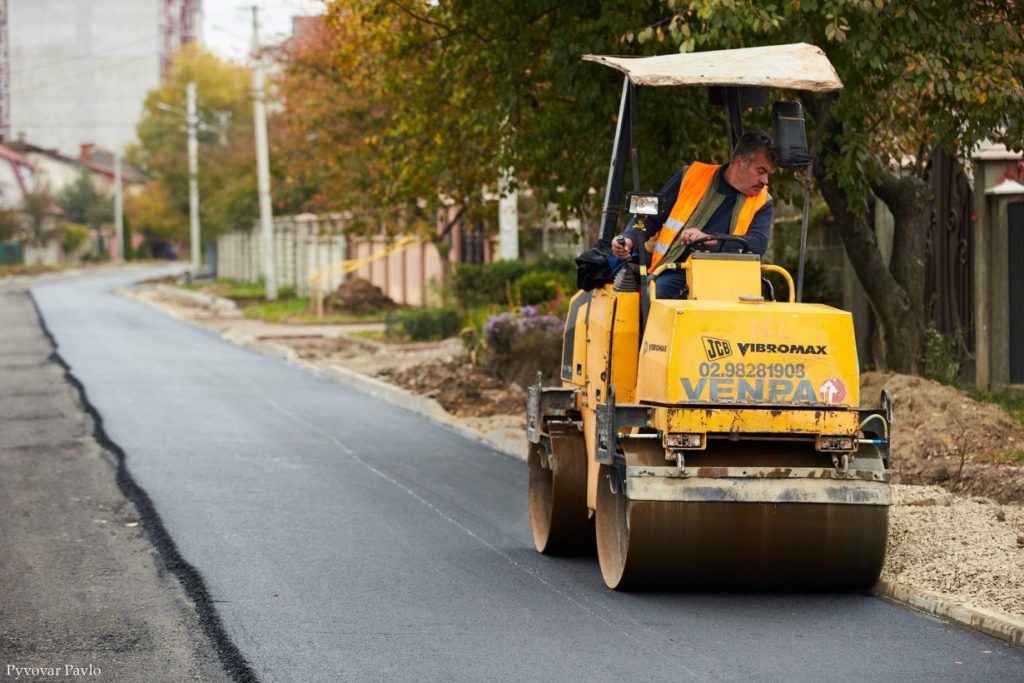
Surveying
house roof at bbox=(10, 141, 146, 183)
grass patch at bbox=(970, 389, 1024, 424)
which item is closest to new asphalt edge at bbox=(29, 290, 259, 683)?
grass patch at bbox=(970, 389, 1024, 424)

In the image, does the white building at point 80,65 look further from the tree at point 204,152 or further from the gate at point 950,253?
the gate at point 950,253

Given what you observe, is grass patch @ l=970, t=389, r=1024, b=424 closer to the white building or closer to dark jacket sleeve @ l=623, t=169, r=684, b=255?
dark jacket sleeve @ l=623, t=169, r=684, b=255

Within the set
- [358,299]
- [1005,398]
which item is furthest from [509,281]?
[1005,398]

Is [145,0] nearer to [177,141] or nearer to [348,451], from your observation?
[177,141]

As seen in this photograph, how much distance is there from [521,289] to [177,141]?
70.5 meters

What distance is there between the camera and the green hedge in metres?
21.7

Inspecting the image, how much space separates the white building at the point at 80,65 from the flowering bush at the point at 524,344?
106m

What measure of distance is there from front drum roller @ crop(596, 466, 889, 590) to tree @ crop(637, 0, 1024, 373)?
385 centimetres

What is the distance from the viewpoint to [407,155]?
1716cm

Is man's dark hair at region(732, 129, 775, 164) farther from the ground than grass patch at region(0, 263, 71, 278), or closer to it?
farther from the ground

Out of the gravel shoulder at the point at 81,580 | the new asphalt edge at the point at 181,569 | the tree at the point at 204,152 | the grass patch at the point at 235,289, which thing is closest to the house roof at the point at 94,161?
the tree at the point at 204,152

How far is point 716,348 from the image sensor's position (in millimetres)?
7312

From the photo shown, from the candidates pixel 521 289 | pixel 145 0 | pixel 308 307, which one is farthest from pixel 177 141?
pixel 521 289

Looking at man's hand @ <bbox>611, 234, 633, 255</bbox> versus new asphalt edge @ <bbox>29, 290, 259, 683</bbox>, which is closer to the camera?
new asphalt edge @ <bbox>29, 290, 259, 683</bbox>
